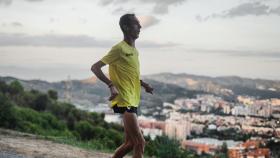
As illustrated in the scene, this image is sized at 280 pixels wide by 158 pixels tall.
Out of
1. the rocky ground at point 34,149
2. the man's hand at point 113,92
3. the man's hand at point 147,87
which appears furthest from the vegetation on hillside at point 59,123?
the man's hand at point 113,92

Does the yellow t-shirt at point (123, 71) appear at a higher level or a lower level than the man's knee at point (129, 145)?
higher

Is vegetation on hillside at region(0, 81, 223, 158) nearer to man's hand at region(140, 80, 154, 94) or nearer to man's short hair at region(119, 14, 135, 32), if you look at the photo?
man's hand at region(140, 80, 154, 94)

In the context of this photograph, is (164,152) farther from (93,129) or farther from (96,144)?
(93,129)

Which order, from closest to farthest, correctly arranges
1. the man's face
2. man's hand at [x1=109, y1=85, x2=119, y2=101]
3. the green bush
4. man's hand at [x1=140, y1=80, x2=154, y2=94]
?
man's hand at [x1=109, y1=85, x2=119, y2=101] → the man's face → man's hand at [x1=140, y1=80, x2=154, y2=94] → the green bush

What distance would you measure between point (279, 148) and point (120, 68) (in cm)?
2579

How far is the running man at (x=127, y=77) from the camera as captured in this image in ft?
13.2

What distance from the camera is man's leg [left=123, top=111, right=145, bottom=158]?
402 centimetres

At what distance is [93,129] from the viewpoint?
2436 cm

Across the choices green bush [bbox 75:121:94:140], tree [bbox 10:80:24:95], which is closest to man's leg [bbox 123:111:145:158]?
green bush [bbox 75:121:94:140]

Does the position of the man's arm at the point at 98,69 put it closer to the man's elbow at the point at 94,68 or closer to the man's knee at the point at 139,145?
the man's elbow at the point at 94,68

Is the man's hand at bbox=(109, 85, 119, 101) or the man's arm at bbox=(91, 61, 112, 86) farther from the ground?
the man's arm at bbox=(91, 61, 112, 86)

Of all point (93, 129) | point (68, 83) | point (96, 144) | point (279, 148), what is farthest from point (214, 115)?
point (96, 144)

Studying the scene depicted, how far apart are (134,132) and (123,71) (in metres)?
0.47

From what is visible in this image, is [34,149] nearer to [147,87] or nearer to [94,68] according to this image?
[147,87]
